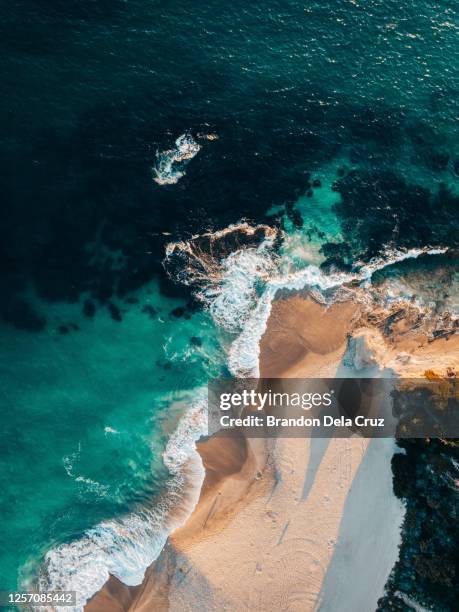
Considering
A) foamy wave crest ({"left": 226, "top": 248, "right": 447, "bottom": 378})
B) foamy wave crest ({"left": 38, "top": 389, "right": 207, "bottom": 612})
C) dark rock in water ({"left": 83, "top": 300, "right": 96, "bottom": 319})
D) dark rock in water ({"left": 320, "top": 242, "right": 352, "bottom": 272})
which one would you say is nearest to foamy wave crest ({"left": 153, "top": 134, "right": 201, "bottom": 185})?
foamy wave crest ({"left": 226, "top": 248, "right": 447, "bottom": 378})

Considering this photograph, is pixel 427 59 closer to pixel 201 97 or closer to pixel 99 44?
pixel 201 97

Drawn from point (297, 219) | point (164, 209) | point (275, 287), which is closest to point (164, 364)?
point (275, 287)

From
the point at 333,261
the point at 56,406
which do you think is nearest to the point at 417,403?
the point at 333,261

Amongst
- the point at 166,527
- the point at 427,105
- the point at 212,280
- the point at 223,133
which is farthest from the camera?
the point at 427,105

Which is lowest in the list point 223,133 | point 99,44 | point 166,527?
point 166,527

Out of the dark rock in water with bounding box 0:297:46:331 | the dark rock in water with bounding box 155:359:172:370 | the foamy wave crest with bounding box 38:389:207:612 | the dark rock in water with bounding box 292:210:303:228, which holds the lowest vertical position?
the foamy wave crest with bounding box 38:389:207:612

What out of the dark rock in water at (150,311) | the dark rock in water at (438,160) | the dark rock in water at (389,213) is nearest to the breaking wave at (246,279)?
the dark rock in water at (389,213)

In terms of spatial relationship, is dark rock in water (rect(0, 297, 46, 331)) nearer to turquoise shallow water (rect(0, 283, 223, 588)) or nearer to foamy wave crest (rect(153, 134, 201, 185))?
turquoise shallow water (rect(0, 283, 223, 588))
